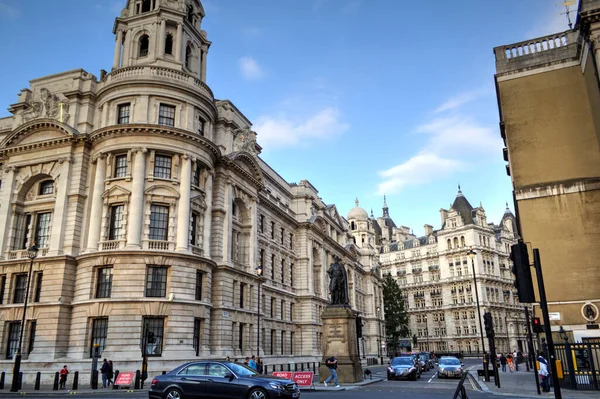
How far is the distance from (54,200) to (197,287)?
476 inches

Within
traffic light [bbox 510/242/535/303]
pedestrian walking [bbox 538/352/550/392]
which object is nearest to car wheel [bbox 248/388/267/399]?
traffic light [bbox 510/242/535/303]

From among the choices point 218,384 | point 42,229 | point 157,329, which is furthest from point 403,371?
point 42,229

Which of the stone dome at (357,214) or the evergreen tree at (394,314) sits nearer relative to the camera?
the evergreen tree at (394,314)

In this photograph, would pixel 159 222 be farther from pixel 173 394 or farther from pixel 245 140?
pixel 173 394

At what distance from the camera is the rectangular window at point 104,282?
30.3 metres

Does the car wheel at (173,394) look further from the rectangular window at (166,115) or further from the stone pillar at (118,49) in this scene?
the stone pillar at (118,49)

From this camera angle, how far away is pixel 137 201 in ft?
103

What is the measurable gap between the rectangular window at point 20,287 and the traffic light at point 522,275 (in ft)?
109

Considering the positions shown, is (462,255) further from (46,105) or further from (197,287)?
(46,105)

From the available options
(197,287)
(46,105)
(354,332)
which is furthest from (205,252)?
(46,105)

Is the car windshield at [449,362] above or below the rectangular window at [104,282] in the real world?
below

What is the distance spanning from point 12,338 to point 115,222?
10.3 metres

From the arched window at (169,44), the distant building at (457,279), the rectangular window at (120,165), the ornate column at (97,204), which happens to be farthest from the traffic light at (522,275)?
the distant building at (457,279)

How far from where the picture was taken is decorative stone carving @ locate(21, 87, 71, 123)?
1417 inches
